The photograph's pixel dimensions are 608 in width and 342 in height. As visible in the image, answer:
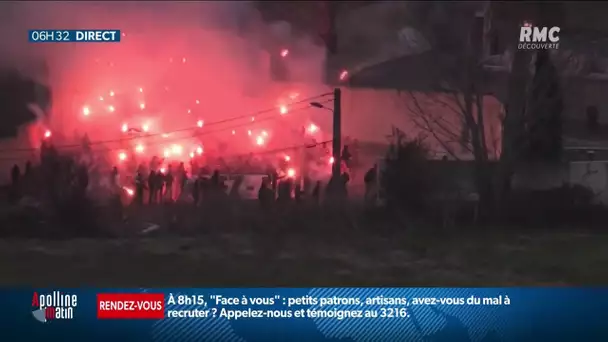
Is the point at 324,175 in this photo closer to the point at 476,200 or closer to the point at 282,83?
the point at 282,83

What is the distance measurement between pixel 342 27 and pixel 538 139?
0.78 metres

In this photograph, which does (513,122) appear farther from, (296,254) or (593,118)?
(296,254)

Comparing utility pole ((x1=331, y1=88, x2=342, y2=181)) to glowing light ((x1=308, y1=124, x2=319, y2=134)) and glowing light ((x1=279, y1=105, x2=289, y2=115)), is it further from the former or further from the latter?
glowing light ((x1=279, y1=105, x2=289, y2=115))

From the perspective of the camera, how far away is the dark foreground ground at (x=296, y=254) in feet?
5.73

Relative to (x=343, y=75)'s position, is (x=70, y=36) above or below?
above

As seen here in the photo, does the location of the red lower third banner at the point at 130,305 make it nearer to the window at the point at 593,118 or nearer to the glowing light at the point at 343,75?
the glowing light at the point at 343,75

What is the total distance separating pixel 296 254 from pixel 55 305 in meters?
0.86

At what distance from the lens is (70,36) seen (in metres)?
1.73


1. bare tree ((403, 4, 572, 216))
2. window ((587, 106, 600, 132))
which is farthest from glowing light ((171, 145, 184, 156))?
window ((587, 106, 600, 132))

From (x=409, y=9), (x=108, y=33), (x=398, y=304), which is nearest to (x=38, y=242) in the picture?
(x=108, y=33)

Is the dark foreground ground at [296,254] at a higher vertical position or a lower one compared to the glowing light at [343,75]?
lower

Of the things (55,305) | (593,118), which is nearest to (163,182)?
(55,305)

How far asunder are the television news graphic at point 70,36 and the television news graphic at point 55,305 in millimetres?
868

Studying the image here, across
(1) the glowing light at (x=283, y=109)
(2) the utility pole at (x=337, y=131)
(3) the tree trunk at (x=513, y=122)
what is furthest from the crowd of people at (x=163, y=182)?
(3) the tree trunk at (x=513, y=122)
